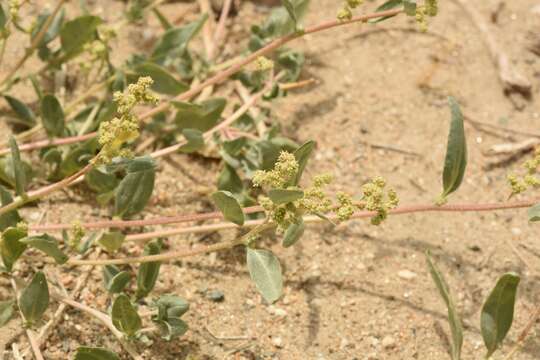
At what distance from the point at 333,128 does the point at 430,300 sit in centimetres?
86

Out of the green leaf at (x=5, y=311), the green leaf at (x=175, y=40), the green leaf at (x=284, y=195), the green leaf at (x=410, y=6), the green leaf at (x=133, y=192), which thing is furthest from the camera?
the green leaf at (x=175, y=40)

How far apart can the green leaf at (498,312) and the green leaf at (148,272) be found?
926 millimetres

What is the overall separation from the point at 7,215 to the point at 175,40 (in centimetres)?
97

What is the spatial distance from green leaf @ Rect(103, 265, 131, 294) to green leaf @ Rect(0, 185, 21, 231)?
0.98 feet

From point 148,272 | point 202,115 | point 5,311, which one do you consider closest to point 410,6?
point 202,115

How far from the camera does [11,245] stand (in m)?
2.21

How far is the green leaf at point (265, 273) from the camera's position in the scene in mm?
2159

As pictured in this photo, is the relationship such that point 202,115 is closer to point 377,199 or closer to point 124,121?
point 124,121

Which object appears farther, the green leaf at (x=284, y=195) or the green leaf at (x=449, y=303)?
the green leaf at (x=449, y=303)

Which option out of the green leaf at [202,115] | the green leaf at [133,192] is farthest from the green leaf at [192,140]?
the green leaf at [133,192]

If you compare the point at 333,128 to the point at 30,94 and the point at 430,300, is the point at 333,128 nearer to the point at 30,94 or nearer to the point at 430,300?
the point at 430,300

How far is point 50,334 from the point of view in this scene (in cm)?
239

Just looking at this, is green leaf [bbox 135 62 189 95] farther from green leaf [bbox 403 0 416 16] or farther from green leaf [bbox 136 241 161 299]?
green leaf [bbox 403 0 416 16]

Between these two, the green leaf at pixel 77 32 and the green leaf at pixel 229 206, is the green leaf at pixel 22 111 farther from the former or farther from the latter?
the green leaf at pixel 229 206
